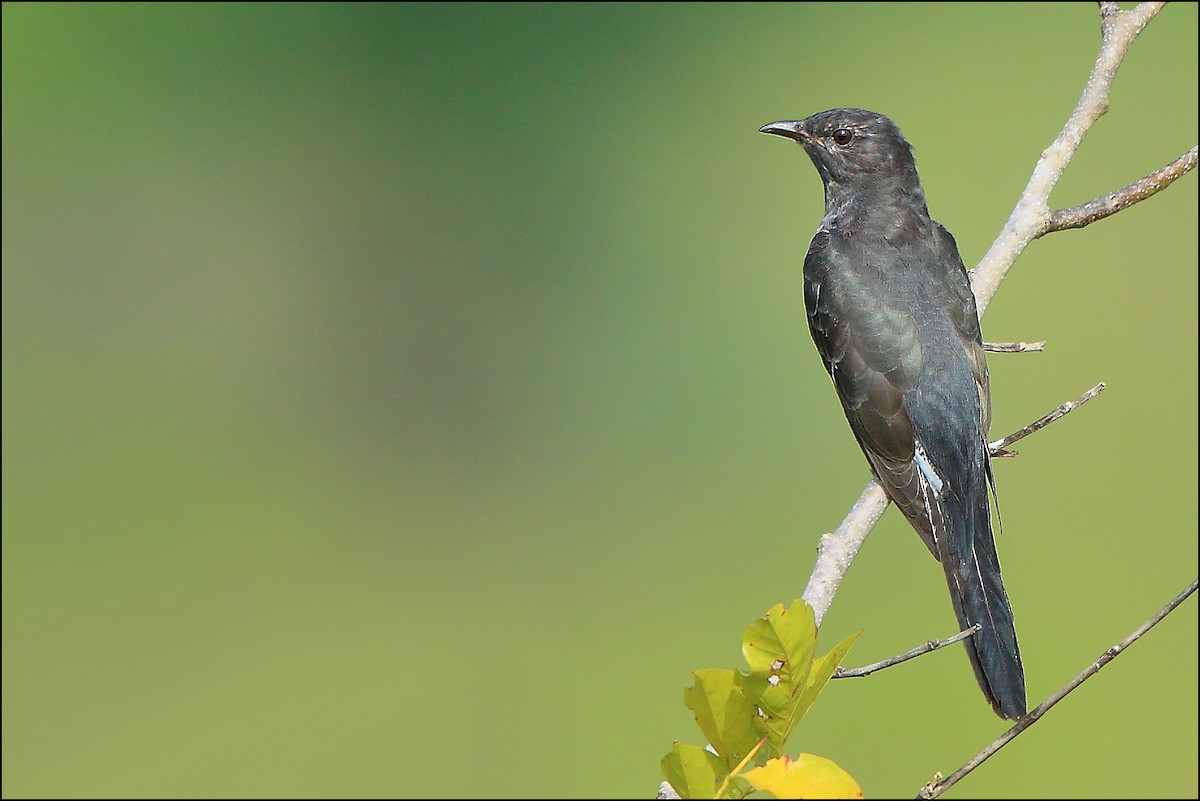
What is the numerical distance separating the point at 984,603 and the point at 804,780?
2.44 meters

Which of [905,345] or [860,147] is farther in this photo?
[860,147]

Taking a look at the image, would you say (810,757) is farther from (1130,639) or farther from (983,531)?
(983,531)

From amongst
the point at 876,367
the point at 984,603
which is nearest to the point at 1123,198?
the point at 876,367

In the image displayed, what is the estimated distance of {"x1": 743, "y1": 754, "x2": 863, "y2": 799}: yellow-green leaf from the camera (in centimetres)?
141

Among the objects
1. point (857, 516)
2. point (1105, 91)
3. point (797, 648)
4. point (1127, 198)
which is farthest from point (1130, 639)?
point (1105, 91)

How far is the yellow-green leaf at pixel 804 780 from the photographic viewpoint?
4.63 ft

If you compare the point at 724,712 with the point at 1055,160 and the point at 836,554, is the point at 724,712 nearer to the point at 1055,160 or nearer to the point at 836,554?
the point at 836,554

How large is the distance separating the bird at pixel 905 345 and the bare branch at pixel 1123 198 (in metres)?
0.46

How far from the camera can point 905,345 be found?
163 inches

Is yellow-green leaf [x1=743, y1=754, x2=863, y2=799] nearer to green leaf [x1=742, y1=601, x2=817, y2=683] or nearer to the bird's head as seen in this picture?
green leaf [x1=742, y1=601, x2=817, y2=683]

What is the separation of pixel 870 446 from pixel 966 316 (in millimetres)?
625

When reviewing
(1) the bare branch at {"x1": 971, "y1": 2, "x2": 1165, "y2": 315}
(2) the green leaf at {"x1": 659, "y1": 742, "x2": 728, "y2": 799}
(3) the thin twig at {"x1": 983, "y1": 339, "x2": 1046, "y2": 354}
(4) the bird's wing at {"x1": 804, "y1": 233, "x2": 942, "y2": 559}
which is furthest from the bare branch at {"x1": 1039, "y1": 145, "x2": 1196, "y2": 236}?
(2) the green leaf at {"x1": 659, "y1": 742, "x2": 728, "y2": 799}

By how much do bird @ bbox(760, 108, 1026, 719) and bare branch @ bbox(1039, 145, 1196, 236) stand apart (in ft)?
1.51

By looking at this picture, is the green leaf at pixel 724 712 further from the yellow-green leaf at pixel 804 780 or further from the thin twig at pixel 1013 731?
the thin twig at pixel 1013 731
